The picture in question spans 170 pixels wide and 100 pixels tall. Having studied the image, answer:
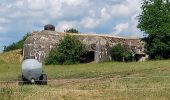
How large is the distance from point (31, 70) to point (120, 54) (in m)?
42.2

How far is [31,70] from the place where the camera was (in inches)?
889

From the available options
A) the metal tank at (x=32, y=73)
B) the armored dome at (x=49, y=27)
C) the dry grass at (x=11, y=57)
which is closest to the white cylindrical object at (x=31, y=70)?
the metal tank at (x=32, y=73)

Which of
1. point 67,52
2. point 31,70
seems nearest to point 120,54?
point 67,52

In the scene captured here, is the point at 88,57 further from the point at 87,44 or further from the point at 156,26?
the point at 156,26

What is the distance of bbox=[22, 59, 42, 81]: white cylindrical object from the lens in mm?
22547

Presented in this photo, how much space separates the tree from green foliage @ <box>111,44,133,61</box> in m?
2.91

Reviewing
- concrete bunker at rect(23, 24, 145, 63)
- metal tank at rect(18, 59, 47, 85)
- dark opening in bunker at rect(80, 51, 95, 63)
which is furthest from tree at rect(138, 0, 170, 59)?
Result: metal tank at rect(18, 59, 47, 85)

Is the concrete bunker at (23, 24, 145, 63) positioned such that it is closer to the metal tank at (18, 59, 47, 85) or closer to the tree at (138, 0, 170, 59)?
the tree at (138, 0, 170, 59)

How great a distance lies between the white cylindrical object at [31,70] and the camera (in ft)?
74.0

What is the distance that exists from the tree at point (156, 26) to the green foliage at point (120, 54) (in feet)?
9.55

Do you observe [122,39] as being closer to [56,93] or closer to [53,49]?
[53,49]

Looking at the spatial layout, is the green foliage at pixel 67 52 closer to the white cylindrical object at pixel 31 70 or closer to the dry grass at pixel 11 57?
the dry grass at pixel 11 57

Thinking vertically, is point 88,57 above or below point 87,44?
below

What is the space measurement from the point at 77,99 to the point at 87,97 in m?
0.37
